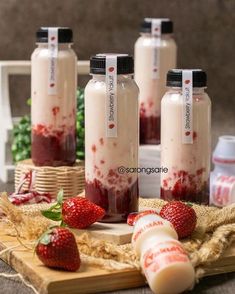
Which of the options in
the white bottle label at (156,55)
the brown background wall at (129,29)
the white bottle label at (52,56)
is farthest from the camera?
the brown background wall at (129,29)

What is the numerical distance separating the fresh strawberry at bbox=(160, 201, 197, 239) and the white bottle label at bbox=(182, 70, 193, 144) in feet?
1.11

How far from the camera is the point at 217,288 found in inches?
82.2

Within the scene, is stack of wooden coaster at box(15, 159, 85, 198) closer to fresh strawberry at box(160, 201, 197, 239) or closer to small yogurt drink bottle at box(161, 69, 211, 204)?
small yogurt drink bottle at box(161, 69, 211, 204)

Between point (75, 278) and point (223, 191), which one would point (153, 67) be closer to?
point (223, 191)

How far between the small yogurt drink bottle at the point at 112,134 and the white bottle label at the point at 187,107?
0.20 meters

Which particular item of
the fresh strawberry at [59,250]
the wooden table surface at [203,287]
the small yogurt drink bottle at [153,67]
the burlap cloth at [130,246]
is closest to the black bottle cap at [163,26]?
the small yogurt drink bottle at [153,67]

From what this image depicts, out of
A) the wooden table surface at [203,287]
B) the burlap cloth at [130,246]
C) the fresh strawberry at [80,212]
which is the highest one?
the fresh strawberry at [80,212]

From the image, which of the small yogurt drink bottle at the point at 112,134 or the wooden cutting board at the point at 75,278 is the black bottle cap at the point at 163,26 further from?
the wooden cutting board at the point at 75,278

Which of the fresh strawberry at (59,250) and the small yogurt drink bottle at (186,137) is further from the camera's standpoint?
the small yogurt drink bottle at (186,137)

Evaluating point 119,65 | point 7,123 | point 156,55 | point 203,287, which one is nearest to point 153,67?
point 156,55

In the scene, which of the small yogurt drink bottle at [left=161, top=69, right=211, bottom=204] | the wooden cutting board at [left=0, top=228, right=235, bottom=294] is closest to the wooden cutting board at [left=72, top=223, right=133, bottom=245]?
the wooden cutting board at [left=0, top=228, right=235, bottom=294]

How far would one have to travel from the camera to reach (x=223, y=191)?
2857 mm

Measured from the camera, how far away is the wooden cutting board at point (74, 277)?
1.96 metres

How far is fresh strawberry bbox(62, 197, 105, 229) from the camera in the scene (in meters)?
2.23
